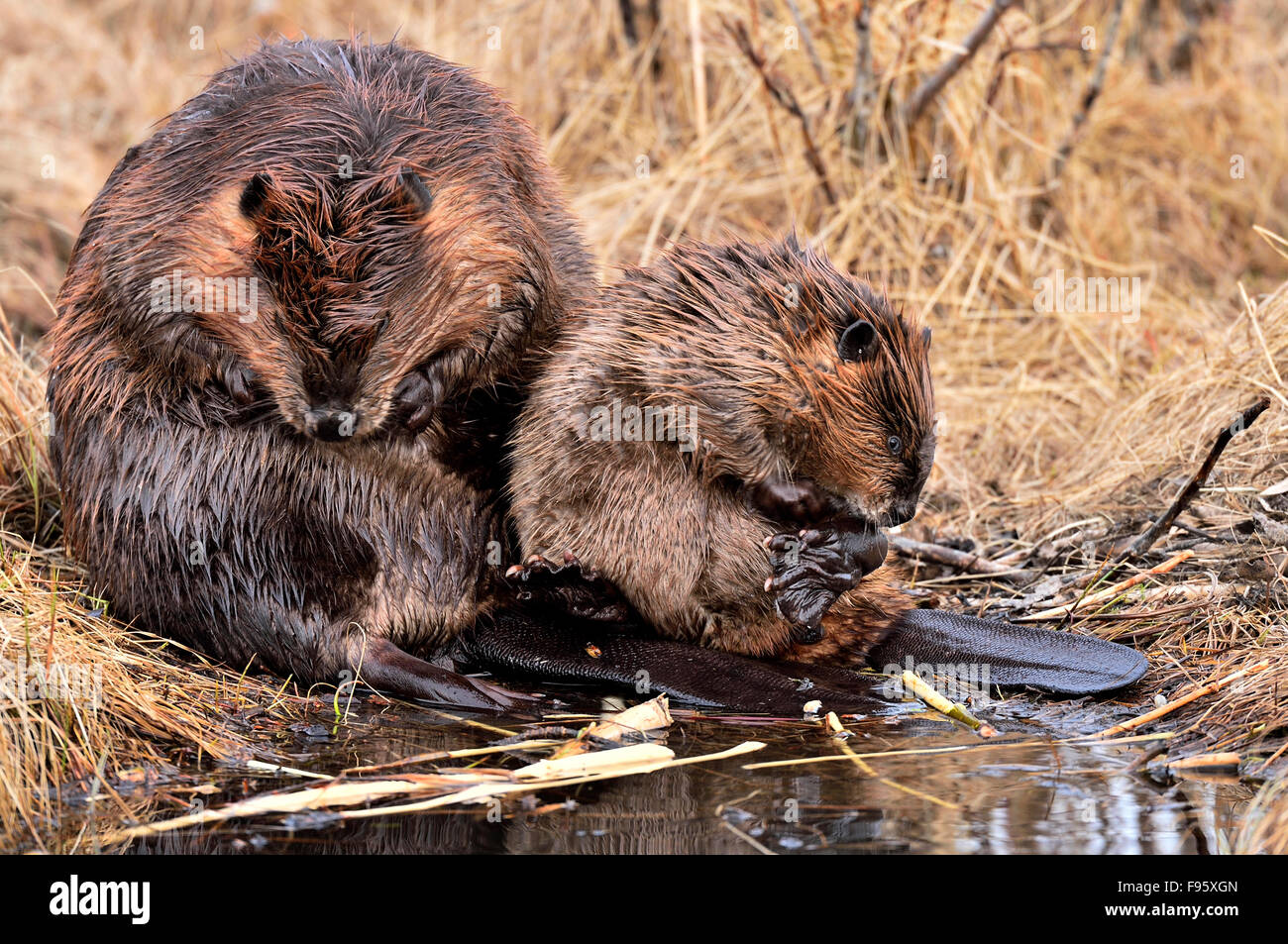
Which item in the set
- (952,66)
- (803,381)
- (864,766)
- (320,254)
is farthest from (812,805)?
(952,66)

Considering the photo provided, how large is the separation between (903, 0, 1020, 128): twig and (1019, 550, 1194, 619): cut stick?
2.46m

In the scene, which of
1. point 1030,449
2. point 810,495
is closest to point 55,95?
point 1030,449

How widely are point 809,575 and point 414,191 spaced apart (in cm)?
122

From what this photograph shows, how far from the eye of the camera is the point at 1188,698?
3.05 metres

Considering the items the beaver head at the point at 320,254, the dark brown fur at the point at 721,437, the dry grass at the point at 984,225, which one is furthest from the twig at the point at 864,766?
the beaver head at the point at 320,254

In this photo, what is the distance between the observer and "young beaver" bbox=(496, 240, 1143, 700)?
10.7ft

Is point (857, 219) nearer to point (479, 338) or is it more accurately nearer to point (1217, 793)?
point (479, 338)

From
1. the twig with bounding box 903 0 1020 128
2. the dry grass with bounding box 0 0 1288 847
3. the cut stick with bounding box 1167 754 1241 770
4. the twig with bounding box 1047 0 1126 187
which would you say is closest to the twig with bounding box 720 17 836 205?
the dry grass with bounding box 0 0 1288 847

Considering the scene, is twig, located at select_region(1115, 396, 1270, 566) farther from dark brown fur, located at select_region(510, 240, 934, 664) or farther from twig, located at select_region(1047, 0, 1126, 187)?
twig, located at select_region(1047, 0, 1126, 187)

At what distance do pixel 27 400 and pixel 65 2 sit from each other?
24.6 feet

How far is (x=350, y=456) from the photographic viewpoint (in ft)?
10.8

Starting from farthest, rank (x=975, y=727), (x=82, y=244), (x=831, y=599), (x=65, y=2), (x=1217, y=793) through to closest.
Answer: (x=65, y=2) → (x=82, y=244) → (x=831, y=599) → (x=975, y=727) → (x=1217, y=793)

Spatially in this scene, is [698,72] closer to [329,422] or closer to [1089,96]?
[1089,96]

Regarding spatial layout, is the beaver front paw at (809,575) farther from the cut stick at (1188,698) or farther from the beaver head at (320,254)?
the beaver head at (320,254)
